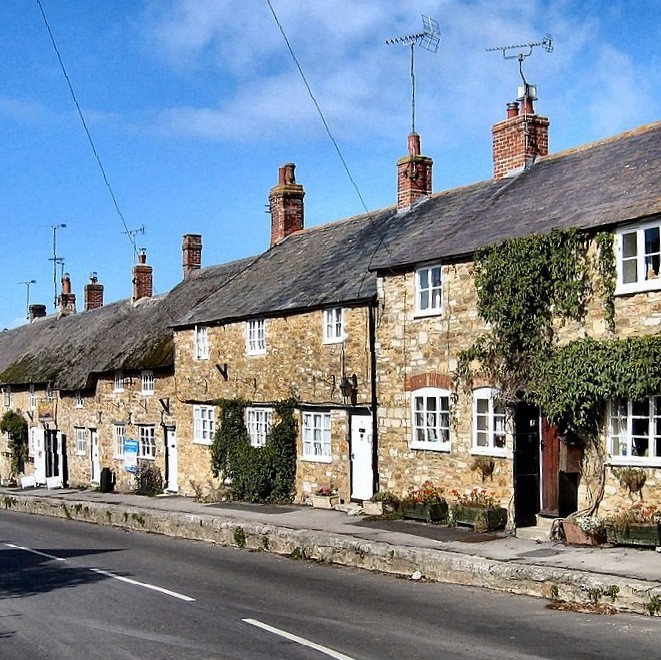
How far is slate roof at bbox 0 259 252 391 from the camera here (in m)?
33.5

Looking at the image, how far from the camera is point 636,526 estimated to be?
14.1 meters

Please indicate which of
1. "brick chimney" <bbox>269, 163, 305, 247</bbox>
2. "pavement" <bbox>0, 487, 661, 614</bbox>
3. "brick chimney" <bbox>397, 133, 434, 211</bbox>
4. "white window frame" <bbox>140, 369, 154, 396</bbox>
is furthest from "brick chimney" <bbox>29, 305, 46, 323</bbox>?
"brick chimney" <bbox>397, 133, 434, 211</bbox>

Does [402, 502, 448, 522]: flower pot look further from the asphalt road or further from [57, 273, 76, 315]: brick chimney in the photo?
[57, 273, 76, 315]: brick chimney

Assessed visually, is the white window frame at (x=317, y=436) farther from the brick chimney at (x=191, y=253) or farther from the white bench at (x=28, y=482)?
the white bench at (x=28, y=482)

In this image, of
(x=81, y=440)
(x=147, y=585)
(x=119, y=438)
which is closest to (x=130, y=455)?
(x=119, y=438)

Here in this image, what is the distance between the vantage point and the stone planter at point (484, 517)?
1680cm

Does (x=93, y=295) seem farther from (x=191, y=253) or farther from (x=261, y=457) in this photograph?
(x=261, y=457)

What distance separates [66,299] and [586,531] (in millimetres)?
41712

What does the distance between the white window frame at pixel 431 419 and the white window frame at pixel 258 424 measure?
252 inches

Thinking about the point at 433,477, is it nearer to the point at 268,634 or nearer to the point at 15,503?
the point at 268,634

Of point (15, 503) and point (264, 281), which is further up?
point (264, 281)

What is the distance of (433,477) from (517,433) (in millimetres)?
2548

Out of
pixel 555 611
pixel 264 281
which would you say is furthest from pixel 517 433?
pixel 264 281

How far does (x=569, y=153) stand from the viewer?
20.7 m
